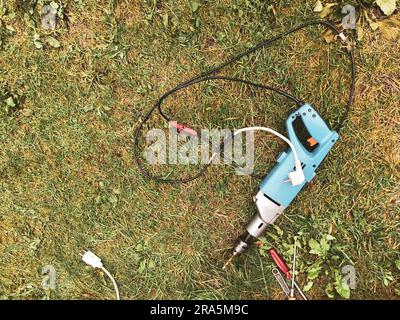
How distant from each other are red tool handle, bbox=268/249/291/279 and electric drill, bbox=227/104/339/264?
0.19 metres

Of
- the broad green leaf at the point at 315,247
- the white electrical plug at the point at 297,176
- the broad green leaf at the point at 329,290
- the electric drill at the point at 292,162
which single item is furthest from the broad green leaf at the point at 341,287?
the white electrical plug at the point at 297,176

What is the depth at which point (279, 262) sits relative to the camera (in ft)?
7.30

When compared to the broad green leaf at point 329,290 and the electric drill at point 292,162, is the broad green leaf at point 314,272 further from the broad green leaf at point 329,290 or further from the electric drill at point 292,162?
the electric drill at point 292,162

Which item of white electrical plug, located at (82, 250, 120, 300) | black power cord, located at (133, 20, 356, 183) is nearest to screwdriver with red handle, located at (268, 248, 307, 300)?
black power cord, located at (133, 20, 356, 183)

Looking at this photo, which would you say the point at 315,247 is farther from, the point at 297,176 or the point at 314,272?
the point at 297,176

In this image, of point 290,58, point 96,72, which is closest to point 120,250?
point 96,72

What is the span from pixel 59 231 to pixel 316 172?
1408 mm

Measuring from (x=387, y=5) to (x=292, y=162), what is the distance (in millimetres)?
872

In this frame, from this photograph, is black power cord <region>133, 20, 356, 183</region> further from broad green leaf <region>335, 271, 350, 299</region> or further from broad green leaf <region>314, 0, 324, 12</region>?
broad green leaf <region>335, 271, 350, 299</region>

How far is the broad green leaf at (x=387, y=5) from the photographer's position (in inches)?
81.5

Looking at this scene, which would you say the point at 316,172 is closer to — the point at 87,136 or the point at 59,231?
the point at 87,136

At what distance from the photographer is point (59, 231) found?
2400mm

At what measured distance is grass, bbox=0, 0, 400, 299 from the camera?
7.14ft
